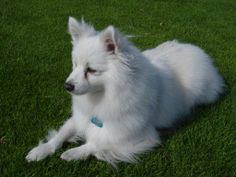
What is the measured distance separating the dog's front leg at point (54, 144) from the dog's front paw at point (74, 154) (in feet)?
0.48

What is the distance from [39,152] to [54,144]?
196 mm

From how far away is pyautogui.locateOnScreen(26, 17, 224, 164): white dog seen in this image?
3068mm

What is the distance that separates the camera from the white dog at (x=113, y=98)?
3.07 meters

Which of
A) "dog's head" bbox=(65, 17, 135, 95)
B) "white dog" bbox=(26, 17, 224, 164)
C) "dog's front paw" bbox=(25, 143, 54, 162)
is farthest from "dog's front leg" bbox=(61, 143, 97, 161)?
"dog's head" bbox=(65, 17, 135, 95)

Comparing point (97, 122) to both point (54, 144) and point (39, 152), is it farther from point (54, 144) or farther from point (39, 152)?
point (39, 152)

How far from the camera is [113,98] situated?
3.20 metres

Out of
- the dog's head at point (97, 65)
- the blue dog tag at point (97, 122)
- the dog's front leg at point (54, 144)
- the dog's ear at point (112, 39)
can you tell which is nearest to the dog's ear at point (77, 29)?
the dog's head at point (97, 65)

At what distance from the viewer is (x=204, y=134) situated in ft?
13.0

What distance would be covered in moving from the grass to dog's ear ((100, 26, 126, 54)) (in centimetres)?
101

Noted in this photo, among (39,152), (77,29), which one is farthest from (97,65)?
(39,152)

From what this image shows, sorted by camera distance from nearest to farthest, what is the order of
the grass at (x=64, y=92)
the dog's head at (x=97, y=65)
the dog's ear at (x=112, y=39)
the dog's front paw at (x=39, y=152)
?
the dog's ear at (x=112, y=39) → the dog's head at (x=97, y=65) → the dog's front paw at (x=39, y=152) → the grass at (x=64, y=92)

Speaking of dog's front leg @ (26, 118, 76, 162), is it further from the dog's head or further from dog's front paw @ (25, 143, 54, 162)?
the dog's head

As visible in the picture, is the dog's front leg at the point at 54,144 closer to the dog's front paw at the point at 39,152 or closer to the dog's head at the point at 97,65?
the dog's front paw at the point at 39,152

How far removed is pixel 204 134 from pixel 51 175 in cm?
168
